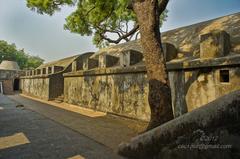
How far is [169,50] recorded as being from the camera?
7.29 m

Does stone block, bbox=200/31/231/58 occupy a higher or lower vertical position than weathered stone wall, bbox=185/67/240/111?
higher

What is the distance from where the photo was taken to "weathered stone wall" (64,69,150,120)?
721cm

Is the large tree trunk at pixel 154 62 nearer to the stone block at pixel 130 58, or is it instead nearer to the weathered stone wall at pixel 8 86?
the stone block at pixel 130 58

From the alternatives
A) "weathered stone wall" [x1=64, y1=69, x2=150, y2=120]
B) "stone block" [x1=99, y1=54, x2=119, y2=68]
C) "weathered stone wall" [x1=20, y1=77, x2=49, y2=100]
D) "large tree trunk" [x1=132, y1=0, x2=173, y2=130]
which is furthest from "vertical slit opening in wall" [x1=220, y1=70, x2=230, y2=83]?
"weathered stone wall" [x1=20, y1=77, x2=49, y2=100]

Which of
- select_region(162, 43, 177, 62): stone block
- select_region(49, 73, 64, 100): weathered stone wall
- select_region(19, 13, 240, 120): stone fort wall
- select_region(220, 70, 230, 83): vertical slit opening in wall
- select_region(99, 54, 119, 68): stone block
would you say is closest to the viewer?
select_region(220, 70, 230, 83): vertical slit opening in wall

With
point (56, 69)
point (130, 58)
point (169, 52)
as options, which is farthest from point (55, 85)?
point (169, 52)

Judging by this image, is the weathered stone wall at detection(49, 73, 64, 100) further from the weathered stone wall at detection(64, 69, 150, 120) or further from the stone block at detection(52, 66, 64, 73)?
the weathered stone wall at detection(64, 69, 150, 120)

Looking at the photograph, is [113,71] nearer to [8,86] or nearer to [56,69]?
[56,69]

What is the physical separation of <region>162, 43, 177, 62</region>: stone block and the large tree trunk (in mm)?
2371

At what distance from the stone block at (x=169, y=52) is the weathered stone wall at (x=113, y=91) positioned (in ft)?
3.78

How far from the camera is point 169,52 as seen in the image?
7.30 meters

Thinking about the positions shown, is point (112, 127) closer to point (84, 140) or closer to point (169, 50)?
point (84, 140)

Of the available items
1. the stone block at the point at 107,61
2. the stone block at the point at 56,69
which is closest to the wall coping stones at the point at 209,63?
the stone block at the point at 107,61

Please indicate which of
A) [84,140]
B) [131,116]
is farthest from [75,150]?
[131,116]
